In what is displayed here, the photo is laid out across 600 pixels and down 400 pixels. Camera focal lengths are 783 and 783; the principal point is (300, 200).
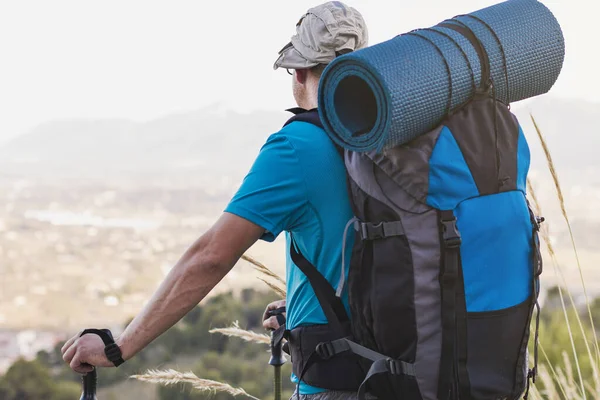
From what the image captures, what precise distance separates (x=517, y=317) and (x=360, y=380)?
308 mm

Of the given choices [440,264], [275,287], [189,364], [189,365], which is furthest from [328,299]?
[189,364]

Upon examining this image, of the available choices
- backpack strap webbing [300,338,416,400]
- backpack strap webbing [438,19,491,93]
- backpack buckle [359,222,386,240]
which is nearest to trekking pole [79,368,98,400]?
backpack strap webbing [300,338,416,400]

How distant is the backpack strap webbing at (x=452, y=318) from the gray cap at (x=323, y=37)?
430 millimetres

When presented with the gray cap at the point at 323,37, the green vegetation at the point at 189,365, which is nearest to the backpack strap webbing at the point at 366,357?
the gray cap at the point at 323,37

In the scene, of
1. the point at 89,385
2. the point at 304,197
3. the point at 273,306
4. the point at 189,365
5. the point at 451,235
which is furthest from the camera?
the point at 189,365

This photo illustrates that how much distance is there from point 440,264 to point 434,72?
1.07ft

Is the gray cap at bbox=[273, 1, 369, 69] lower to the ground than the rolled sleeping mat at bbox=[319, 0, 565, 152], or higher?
higher

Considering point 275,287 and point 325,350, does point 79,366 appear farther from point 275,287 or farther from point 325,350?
point 275,287

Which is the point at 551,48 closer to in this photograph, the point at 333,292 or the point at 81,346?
the point at 333,292

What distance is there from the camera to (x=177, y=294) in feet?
4.73

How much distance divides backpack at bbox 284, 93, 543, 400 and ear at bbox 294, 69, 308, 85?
0.24m

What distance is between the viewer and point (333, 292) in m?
1.43

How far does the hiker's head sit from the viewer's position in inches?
60.6

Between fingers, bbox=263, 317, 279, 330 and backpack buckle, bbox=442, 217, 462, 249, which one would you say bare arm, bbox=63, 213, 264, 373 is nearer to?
backpack buckle, bbox=442, 217, 462, 249
